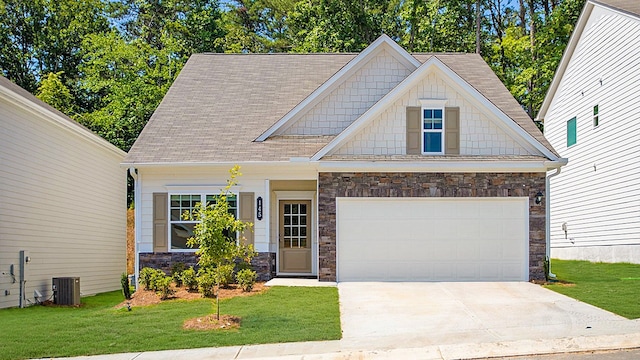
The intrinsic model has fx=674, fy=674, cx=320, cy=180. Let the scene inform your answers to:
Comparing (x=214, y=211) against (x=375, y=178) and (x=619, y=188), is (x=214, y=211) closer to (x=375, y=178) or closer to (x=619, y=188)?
(x=375, y=178)

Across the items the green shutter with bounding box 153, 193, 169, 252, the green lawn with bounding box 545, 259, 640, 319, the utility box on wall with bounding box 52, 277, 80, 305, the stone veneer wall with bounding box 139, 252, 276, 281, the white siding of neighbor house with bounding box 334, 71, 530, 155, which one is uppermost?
the white siding of neighbor house with bounding box 334, 71, 530, 155

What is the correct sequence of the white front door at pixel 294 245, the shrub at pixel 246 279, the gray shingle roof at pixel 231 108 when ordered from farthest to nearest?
the white front door at pixel 294 245 → the gray shingle roof at pixel 231 108 → the shrub at pixel 246 279

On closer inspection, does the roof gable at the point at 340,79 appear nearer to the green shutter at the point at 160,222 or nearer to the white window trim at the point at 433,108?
the white window trim at the point at 433,108

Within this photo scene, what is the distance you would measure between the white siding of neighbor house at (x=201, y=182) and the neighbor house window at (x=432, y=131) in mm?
2895

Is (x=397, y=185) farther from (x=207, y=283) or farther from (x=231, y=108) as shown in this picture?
(x=231, y=108)

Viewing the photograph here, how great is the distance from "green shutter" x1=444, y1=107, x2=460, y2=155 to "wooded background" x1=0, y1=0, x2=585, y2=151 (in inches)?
620

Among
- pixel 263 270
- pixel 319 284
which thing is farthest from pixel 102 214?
pixel 319 284

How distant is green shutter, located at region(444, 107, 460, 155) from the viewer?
16359 millimetres

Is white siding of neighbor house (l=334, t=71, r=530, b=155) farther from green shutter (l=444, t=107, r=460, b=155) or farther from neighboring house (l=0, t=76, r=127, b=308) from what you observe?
neighboring house (l=0, t=76, r=127, b=308)

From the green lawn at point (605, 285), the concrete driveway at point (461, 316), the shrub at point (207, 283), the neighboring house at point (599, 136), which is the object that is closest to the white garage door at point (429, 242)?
the concrete driveway at point (461, 316)

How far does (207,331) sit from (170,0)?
28813mm

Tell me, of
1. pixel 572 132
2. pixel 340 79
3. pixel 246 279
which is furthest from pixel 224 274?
pixel 572 132

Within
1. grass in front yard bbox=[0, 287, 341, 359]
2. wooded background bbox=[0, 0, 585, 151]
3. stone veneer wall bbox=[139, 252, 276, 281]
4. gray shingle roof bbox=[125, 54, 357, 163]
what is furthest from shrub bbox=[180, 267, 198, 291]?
wooded background bbox=[0, 0, 585, 151]

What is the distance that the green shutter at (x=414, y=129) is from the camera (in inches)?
644
